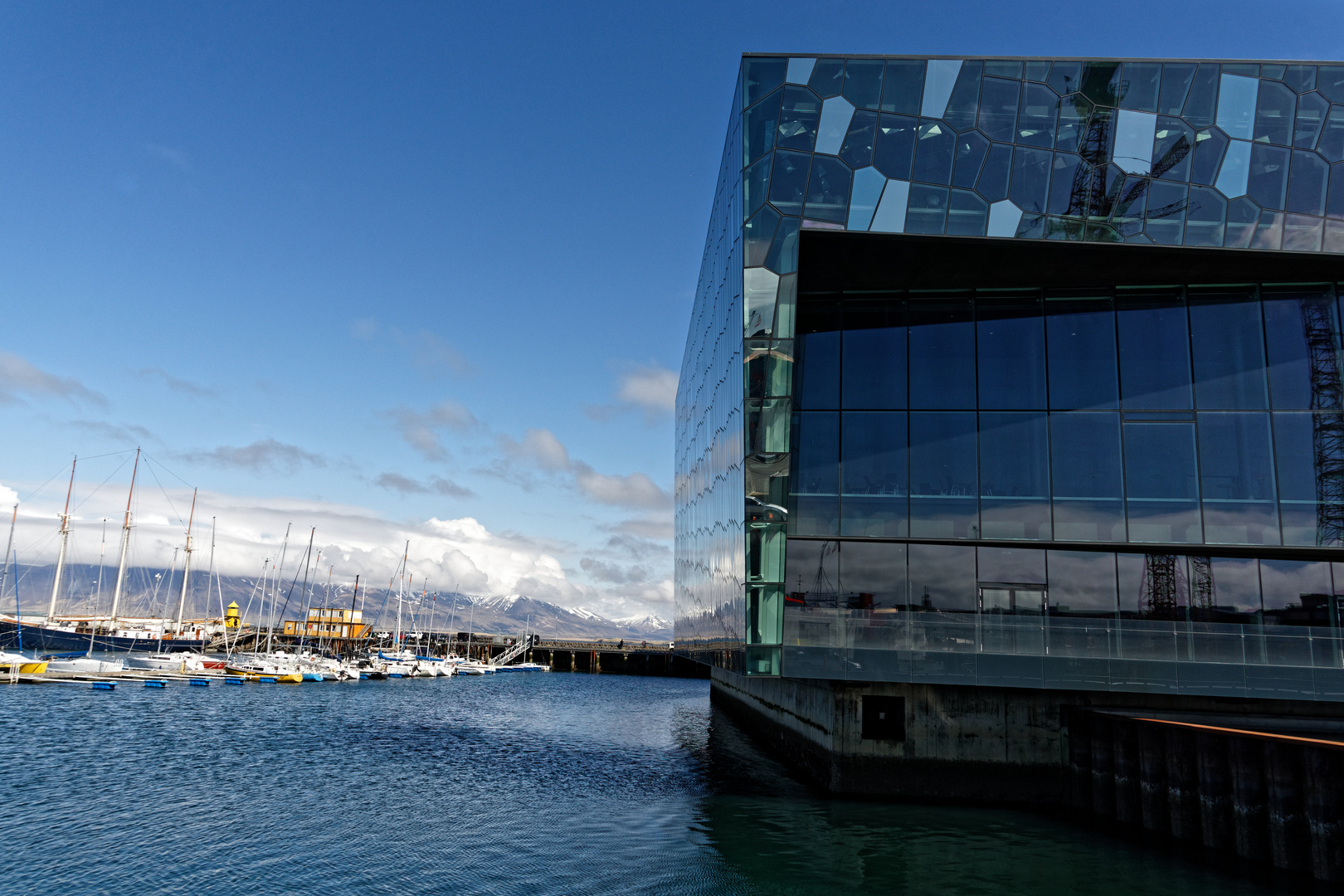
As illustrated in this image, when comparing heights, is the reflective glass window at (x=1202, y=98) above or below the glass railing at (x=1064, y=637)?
above

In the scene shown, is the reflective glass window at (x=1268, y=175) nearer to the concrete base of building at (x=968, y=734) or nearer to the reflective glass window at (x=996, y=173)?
the reflective glass window at (x=996, y=173)

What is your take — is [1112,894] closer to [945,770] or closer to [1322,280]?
[945,770]

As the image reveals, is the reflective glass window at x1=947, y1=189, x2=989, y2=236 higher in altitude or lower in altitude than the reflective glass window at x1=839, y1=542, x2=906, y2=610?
higher

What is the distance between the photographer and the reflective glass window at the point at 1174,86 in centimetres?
2253

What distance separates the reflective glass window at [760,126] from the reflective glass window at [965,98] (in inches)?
182

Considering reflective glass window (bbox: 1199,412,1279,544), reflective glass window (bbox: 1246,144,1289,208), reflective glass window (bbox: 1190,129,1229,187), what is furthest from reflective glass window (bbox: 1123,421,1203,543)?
reflective glass window (bbox: 1190,129,1229,187)

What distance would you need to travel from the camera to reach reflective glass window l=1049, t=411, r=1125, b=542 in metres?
23.6

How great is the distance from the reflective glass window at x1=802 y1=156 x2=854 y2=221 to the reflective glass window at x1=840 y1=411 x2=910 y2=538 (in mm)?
6047

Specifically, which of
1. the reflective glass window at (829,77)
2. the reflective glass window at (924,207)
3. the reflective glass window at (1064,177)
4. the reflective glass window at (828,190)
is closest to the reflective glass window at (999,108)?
the reflective glass window at (1064,177)

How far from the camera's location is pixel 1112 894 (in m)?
14.8

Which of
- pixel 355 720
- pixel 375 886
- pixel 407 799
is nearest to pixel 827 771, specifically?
pixel 407 799

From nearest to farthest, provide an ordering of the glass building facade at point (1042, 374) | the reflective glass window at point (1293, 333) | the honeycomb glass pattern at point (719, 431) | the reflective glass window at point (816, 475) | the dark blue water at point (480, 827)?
the dark blue water at point (480, 827) < the glass building facade at point (1042, 374) < the reflective glass window at point (1293, 333) < the honeycomb glass pattern at point (719, 431) < the reflective glass window at point (816, 475)

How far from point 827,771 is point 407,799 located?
11446mm

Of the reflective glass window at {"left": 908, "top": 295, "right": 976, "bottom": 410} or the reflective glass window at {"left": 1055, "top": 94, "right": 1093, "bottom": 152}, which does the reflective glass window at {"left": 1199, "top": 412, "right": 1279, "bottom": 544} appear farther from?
the reflective glass window at {"left": 1055, "top": 94, "right": 1093, "bottom": 152}
